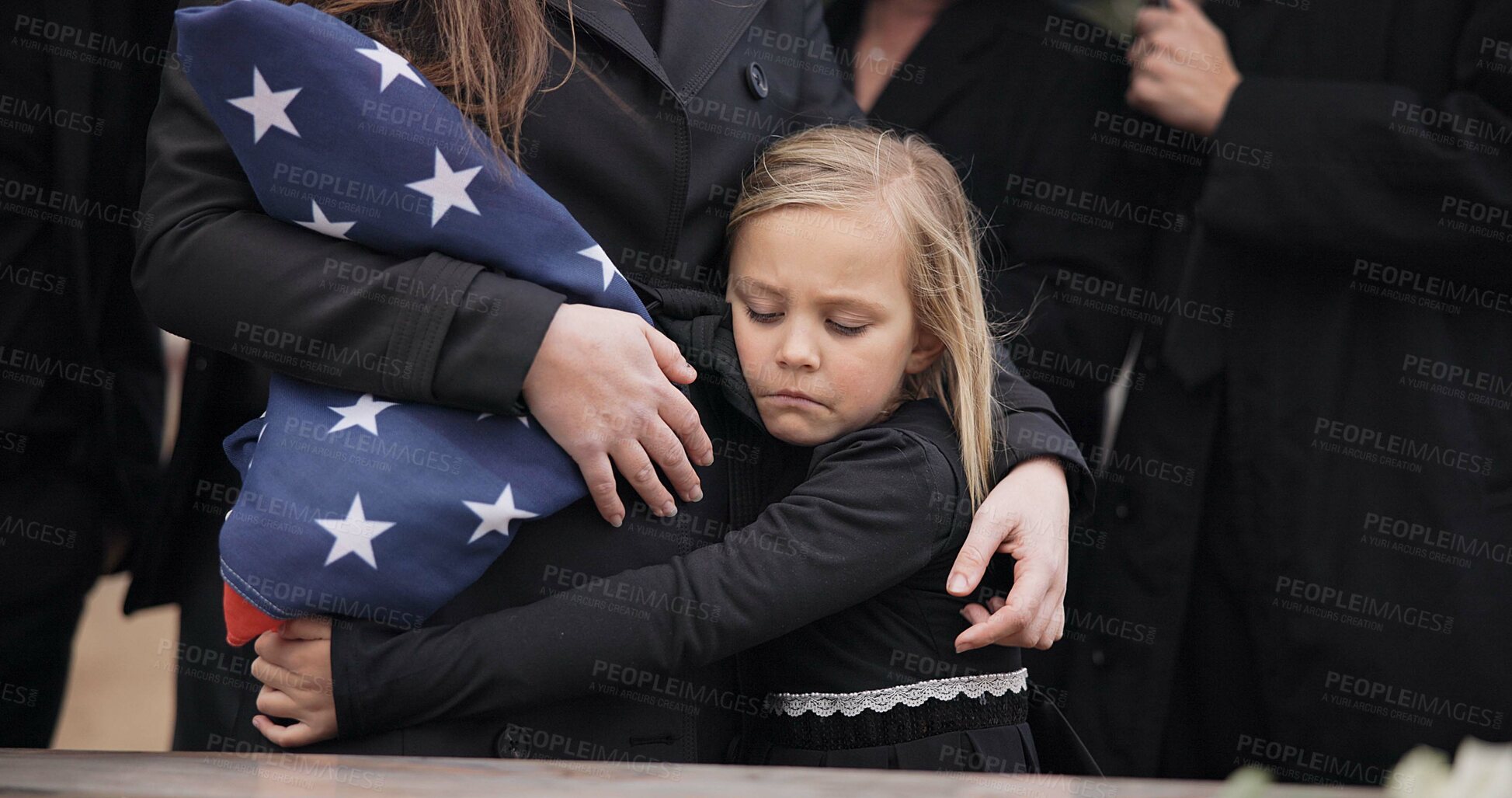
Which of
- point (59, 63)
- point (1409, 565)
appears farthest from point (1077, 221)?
point (59, 63)

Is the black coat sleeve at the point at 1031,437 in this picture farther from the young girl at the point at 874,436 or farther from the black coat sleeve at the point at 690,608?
the black coat sleeve at the point at 690,608

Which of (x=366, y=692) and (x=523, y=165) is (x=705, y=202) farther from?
(x=366, y=692)

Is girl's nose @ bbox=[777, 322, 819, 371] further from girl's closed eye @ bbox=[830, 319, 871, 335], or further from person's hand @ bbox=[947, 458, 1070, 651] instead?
person's hand @ bbox=[947, 458, 1070, 651]

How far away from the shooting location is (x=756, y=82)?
1610mm

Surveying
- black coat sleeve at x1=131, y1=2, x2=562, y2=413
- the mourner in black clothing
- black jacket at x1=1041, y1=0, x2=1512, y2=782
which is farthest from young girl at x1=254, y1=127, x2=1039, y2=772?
the mourner in black clothing

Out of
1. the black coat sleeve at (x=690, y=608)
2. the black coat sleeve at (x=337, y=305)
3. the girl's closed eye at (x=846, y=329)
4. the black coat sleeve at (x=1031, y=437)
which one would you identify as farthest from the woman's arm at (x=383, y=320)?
the black coat sleeve at (x=1031, y=437)

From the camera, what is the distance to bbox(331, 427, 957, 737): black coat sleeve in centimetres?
129

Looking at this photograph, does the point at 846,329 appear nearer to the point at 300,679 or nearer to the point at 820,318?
the point at 820,318

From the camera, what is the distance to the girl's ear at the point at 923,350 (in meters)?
1.62

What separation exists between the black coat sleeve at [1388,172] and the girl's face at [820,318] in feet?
2.50

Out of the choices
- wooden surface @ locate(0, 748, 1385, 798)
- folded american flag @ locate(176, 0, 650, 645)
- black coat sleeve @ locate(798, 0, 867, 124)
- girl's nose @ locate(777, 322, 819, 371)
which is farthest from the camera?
black coat sleeve @ locate(798, 0, 867, 124)

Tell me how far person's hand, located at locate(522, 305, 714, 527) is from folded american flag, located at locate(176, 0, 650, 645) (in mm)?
36

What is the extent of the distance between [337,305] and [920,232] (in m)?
0.75

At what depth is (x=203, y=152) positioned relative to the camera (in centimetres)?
135
